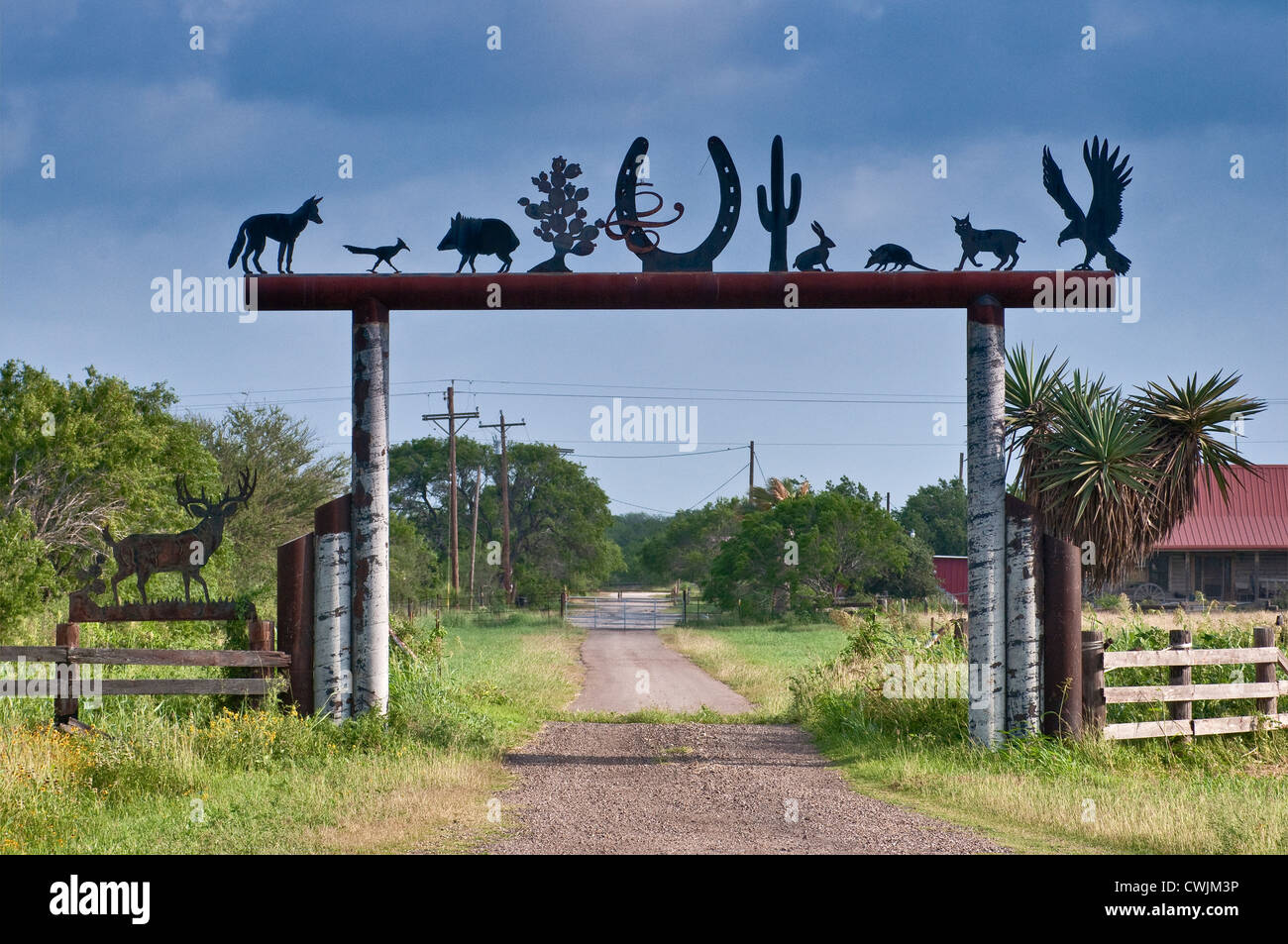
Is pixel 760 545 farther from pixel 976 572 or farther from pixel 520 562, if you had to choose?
pixel 976 572

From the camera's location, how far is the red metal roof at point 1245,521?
124ft

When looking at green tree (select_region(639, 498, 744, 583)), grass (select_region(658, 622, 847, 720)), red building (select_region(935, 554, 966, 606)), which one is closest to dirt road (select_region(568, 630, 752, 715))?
grass (select_region(658, 622, 847, 720))

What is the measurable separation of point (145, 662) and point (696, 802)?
5748 millimetres

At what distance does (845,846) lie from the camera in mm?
7402

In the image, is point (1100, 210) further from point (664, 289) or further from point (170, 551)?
point (170, 551)

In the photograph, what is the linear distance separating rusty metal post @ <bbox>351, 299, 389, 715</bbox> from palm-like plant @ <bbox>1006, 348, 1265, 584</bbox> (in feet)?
25.5

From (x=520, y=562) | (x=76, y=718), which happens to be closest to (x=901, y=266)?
(x=76, y=718)

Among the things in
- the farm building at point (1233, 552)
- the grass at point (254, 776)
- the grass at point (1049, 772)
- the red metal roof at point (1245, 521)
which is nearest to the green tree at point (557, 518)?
the farm building at point (1233, 552)

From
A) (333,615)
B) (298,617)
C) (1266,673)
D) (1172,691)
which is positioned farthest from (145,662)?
(1266,673)

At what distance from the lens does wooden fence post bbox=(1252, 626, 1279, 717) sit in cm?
1120

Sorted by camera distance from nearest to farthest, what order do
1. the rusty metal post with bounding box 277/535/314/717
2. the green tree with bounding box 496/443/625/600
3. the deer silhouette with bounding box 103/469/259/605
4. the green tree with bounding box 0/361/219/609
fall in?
the rusty metal post with bounding box 277/535/314/717, the deer silhouette with bounding box 103/469/259/605, the green tree with bounding box 0/361/219/609, the green tree with bounding box 496/443/625/600

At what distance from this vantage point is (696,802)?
29.7 ft

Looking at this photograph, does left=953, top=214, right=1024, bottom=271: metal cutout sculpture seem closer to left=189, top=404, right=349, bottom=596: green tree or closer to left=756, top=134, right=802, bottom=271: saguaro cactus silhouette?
left=756, top=134, right=802, bottom=271: saguaro cactus silhouette
